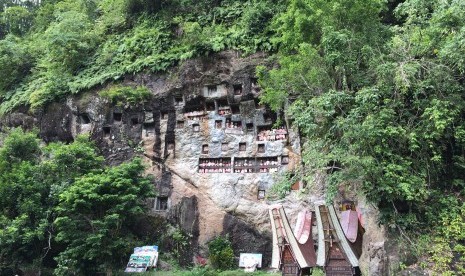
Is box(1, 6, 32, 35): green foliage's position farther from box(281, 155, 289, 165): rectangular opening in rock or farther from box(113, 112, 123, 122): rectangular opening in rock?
box(281, 155, 289, 165): rectangular opening in rock

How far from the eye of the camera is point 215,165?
18031mm

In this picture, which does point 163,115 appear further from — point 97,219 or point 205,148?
point 97,219

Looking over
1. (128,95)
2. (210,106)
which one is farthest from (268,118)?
(128,95)

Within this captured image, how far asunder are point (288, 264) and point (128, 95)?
34.3 feet

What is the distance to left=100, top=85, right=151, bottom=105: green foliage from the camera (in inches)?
751

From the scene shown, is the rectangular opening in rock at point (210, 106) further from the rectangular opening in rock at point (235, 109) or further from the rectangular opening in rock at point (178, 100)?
the rectangular opening in rock at point (178, 100)

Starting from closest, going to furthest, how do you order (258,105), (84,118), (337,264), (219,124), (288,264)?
(337,264), (288,264), (258,105), (219,124), (84,118)

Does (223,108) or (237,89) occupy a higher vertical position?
(237,89)

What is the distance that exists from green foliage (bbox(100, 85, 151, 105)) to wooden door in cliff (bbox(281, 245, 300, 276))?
9.82 m

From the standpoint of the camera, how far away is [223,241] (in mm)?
16359

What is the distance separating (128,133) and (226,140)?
429 centimetres

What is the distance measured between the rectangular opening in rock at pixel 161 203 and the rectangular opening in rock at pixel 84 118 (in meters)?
4.96

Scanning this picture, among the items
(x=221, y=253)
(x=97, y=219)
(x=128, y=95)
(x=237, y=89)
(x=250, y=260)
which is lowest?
(x=250, y=260)

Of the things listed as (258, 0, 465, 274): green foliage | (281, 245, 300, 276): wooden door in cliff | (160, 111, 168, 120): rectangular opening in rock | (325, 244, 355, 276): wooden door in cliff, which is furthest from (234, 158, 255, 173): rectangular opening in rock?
(325, 244, 355, 276): wooden door in cliff
